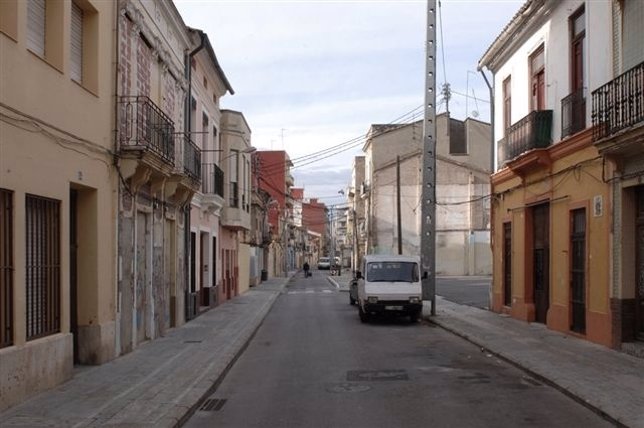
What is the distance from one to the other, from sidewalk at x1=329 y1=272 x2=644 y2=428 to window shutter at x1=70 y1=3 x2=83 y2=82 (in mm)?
8587

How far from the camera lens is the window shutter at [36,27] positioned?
30.8 ft

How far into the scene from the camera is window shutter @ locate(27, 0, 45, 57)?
939cm

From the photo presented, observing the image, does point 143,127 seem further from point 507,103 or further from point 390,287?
point 507,103

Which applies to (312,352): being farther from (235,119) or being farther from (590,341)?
(235,119)

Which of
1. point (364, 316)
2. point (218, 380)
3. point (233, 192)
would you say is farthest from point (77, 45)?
point (233, 192)

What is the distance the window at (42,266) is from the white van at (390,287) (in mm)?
12264

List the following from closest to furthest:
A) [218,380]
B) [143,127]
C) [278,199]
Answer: [218,380]
[143,127]
[278,199]

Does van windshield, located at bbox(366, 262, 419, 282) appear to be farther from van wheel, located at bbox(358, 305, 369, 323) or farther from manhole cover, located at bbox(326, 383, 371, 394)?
manhole cover, located at bbox(326, 383, 371, 394)

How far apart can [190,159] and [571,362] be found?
10625 mm

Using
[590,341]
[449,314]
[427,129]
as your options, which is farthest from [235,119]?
[590,341]

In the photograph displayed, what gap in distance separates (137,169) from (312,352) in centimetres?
499

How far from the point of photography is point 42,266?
9719 millimetres

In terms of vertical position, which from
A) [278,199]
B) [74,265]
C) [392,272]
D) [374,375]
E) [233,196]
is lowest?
[374,375]

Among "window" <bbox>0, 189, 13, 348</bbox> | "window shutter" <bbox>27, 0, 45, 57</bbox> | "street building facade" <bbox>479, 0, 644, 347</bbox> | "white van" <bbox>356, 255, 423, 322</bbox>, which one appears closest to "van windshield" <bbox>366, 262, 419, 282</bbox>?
"white van" <bbox>356, 255, 423, 322</bbox>
